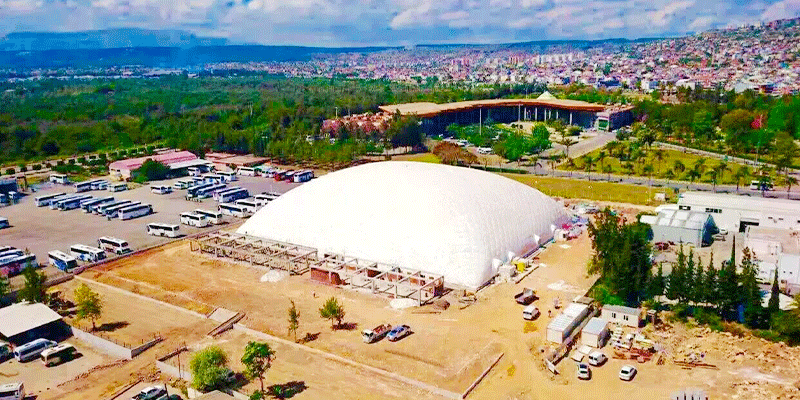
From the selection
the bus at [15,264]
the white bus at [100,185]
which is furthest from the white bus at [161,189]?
the bus at [15,264]

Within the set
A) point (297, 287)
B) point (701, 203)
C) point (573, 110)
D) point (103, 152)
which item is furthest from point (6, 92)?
point (701, 203)

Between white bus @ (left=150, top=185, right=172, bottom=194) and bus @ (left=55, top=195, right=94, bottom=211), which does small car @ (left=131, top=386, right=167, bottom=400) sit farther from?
white bus @ (left=150, top=185, right=172, bottom=194)

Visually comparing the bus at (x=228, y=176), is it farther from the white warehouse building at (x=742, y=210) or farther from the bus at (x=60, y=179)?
the white warehouse building at (x=742, y=210)

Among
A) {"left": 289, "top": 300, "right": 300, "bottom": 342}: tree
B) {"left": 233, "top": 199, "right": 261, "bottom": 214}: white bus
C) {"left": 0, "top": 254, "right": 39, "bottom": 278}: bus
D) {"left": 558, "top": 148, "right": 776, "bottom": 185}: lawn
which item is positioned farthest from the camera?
{"left": 558, "top": 148, "right": 776, "bottom": 185}: lawn

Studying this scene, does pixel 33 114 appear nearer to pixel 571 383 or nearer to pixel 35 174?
pixel 35 174

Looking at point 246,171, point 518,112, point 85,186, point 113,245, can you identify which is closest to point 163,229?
point 113,245

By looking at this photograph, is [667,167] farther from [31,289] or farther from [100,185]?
[100,185]

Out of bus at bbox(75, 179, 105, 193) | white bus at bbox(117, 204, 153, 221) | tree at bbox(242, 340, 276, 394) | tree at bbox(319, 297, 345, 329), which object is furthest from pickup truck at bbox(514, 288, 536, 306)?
bus at bbox(75, 179, 105, 193)
